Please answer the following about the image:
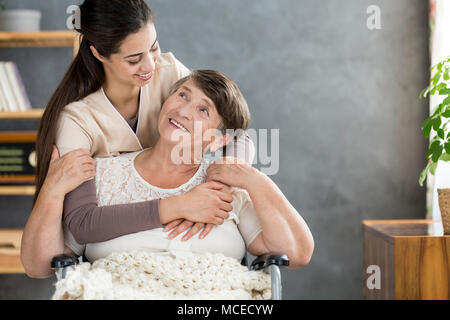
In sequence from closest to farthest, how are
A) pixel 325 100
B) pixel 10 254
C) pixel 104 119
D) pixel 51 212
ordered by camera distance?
pixel 51 212 < pixel 104 119 < pixel 10 254 < pixel 325 100

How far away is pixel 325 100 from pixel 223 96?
60.6 inches

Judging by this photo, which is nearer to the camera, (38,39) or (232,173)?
(232,173)

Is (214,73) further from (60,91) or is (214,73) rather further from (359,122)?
(359,122)

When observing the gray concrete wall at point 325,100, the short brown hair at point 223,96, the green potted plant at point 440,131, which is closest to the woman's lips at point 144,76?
the short brown hair at point 223,96

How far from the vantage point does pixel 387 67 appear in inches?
121

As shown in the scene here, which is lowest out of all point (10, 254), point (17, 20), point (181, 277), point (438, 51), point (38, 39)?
point (10, 254)

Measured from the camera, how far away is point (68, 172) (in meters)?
1.56

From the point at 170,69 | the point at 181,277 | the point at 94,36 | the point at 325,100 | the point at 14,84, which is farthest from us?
the point at 325,100

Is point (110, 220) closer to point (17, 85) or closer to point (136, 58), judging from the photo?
point (136, 58)

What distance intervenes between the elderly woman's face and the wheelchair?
45 cm

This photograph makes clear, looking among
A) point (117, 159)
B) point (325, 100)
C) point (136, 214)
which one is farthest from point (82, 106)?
point (325, 100)

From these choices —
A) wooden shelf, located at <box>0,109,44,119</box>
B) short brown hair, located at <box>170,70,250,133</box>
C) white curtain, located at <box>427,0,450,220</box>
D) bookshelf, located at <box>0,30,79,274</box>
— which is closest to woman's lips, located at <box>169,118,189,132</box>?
short brown hair, located at <box>170,70,250,133</box>

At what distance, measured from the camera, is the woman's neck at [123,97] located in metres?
1.85
